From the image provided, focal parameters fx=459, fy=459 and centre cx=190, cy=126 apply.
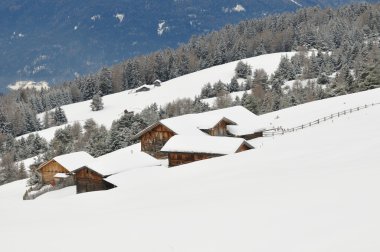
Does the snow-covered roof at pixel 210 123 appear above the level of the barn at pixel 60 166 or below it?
above

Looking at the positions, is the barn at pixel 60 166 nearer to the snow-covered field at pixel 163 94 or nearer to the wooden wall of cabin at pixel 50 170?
the wooden wall of cabin at pixel 50 170

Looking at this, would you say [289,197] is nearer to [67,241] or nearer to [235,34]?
[67,241]

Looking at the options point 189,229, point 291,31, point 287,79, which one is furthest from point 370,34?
point 189,229

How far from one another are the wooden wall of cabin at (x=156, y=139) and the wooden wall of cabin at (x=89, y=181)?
36.9ft

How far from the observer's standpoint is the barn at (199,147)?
44.2 metres

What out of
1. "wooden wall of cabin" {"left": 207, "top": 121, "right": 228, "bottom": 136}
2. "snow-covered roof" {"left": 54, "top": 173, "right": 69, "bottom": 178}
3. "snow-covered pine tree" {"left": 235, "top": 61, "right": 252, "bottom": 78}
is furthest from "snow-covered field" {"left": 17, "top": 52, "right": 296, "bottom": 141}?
"wooden wall of cabin" {"left": 207, "top": 121, "right": 228, "bottom": 136}

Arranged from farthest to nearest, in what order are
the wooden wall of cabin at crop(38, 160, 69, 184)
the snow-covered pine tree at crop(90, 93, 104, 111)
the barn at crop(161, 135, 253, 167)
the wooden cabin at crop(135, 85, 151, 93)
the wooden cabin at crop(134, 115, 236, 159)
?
1. the wooden cabin at crop(135, 85, 151, 93)
2. the snow-covered pine tree at crop(90, 93, 104, 111)
3. the wooden wall of cabin at crop(38, 160, 69, 184)
4. the wooden cabin at crop(134, 115, 236, 159)
5. the barn at crop(161, 135, 253, 167)

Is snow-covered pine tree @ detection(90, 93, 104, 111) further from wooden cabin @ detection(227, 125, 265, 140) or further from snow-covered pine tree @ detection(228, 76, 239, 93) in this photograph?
wooden cabin @ detection(227, 125, 265, 140)

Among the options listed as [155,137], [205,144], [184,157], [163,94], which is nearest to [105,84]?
[163,94]

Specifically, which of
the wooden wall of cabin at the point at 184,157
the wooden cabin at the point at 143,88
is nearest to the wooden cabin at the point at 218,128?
the wooden wall of cabin at the point at 184,157

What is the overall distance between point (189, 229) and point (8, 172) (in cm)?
7058

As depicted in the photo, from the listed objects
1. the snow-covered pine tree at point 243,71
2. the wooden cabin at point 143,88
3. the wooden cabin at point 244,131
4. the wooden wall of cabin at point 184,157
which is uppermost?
the snow-covered pine tree at point 243,71

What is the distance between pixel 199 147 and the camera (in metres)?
45.5

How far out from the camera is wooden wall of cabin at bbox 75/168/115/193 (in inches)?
1699
